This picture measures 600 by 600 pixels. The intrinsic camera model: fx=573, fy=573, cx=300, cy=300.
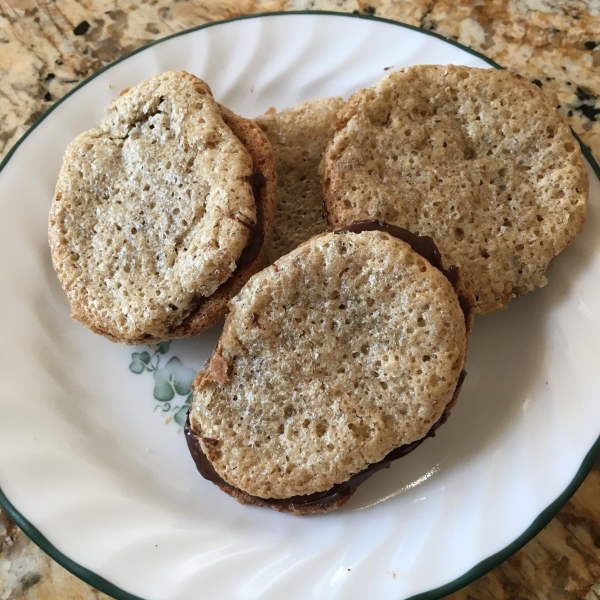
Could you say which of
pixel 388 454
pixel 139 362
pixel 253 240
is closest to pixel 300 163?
pixel 253 240

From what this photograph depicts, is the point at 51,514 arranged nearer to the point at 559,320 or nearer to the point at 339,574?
the point at 339,574

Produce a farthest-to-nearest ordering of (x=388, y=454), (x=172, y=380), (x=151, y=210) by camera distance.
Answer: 1. (x=172, y=380)
2. (x=151, y=210)
3. (x=388, y=454)

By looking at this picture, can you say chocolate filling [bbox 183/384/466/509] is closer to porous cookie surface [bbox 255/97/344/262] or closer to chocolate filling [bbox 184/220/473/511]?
chocolate filling [bbox 184/220/473/511]

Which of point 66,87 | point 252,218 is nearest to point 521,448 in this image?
point 252,218

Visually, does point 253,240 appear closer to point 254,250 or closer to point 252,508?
point 254,250

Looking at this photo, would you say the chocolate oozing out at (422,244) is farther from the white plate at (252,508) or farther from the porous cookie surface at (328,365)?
the white plate at (252,508)

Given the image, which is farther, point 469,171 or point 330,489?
point 469,171

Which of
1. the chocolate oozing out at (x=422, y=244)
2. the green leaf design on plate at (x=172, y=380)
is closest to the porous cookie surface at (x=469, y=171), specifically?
the chocolate oozing out at (x=422, y=244)
